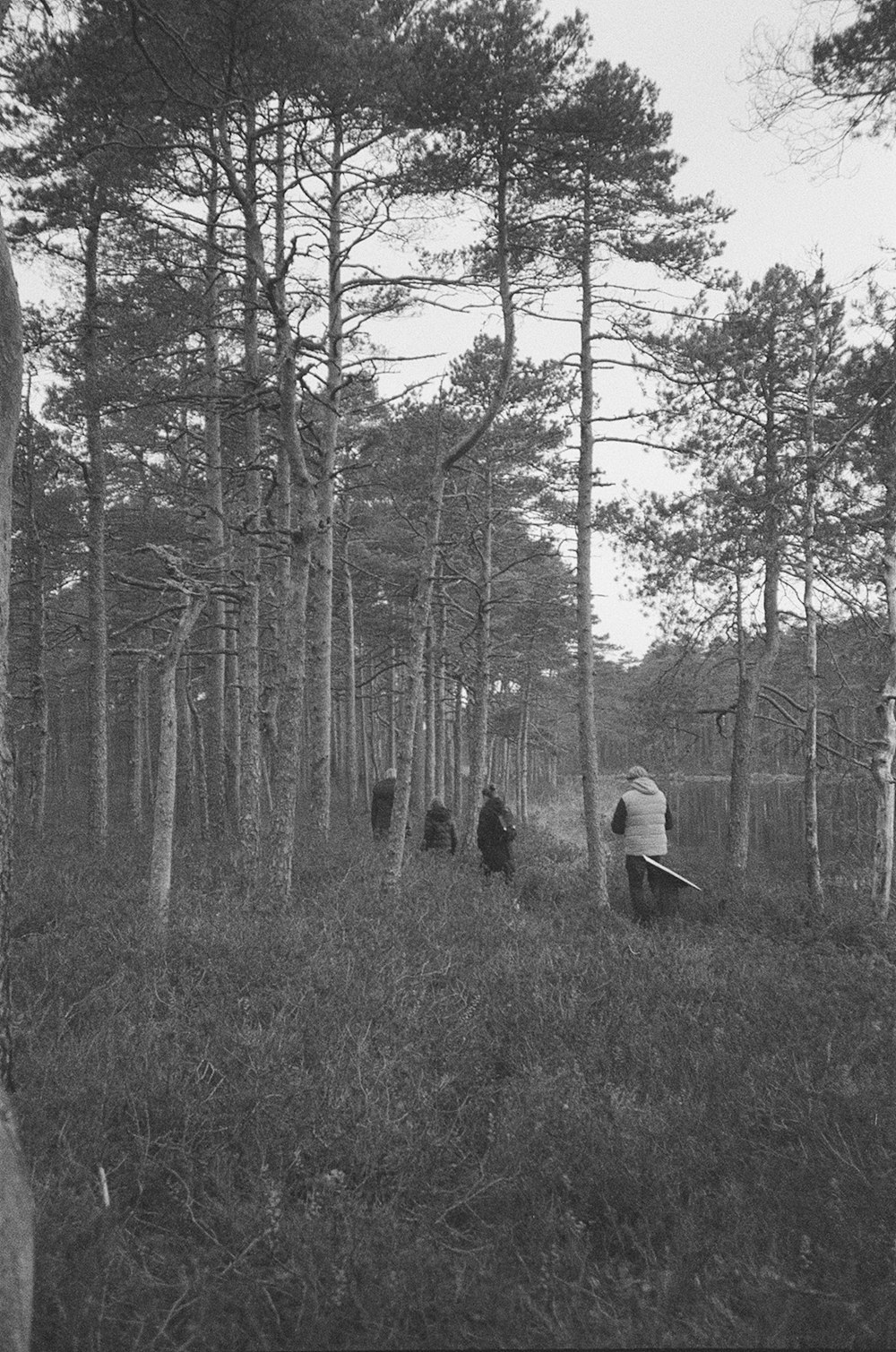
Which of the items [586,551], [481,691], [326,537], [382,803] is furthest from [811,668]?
[382,803]

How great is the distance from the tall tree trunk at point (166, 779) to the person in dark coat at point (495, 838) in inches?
239

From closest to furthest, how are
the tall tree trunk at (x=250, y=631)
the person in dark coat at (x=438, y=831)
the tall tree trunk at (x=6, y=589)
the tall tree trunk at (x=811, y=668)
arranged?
the tall tree trunk at (x=6, y=589) < the tall tree trunk at (x=250, y=631) < the tall tree trunk at (x=811, y=668) < the person in dark coat at (x=438, y=831)

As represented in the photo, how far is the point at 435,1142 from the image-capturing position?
3.77 metres

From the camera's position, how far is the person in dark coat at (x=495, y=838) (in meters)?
12.4

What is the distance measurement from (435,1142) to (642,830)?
6.81 metres

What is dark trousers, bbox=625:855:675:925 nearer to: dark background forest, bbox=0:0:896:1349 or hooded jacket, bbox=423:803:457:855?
dark background forest, bbox=0:0:896:1349

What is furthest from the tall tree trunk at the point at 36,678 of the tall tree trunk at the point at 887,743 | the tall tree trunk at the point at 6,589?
the tall tree trunk at the point at 887,743

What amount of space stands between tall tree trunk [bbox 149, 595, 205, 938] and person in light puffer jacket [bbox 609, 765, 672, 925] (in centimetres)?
556

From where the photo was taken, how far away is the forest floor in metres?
2.62

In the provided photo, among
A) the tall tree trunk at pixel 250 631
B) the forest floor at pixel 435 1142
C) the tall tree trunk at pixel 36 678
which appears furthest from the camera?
the tall tree trunk at pixel 36 678

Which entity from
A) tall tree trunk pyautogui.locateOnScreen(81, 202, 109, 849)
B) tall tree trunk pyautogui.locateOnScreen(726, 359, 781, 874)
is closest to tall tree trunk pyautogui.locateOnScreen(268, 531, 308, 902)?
tall tree trunk pyautogui.locateOnScreen(81, 202, 109, 849)

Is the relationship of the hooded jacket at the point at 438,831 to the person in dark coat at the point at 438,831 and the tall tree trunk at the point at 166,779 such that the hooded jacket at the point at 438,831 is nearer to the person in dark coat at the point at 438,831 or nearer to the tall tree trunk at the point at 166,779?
the person in dark coat at the point at 438,831

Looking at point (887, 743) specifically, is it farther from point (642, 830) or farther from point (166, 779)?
point (166, 779)

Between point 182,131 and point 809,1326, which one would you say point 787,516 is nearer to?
point 182,131
